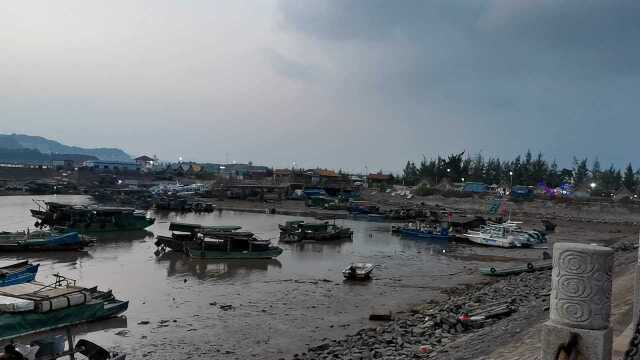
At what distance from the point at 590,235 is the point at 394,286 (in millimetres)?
36056

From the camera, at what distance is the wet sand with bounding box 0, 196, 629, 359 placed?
1669 cm

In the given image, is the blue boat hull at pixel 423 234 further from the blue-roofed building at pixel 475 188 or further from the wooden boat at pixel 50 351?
the blue-roofed building at pixel 475 188

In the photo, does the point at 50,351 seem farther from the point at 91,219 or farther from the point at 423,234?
the point at 423,234

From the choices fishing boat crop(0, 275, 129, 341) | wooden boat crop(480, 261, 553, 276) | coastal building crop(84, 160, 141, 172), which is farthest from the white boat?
coastal building crop(84, 160, 141, 172)

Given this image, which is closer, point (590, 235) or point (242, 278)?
point (242, 278)

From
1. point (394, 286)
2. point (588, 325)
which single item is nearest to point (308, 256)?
point (394, 286)

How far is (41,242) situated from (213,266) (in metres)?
11.9

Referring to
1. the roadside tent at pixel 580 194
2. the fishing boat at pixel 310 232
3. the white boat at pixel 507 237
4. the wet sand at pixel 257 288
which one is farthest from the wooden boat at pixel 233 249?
the roadside tent at pixel 580 194

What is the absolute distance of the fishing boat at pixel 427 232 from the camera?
46656mm

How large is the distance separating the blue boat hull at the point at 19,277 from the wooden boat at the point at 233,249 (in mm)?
10200

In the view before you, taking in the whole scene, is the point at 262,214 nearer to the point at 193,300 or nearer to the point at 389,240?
the point at 389,240

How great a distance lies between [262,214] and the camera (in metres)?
69.6

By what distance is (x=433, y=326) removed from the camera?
1636cm

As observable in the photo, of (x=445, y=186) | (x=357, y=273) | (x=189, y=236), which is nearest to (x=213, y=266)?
(x=189, y=236)
